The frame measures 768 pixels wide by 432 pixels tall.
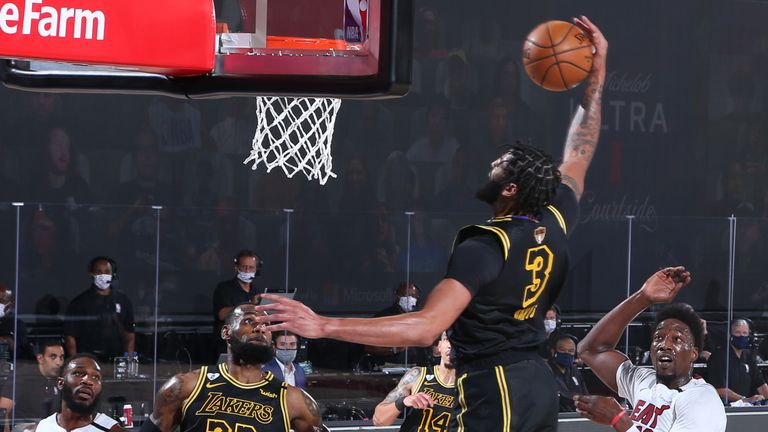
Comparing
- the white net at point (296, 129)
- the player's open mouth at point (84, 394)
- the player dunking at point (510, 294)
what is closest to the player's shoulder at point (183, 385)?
the player's open mouth at point (84, 394)

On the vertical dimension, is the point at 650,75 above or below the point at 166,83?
above

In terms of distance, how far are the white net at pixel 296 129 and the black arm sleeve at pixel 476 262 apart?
14.0 feet

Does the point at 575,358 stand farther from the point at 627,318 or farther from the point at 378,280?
the point at 627,318

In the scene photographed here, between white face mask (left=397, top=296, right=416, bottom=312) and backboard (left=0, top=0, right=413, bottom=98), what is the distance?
5.64 m

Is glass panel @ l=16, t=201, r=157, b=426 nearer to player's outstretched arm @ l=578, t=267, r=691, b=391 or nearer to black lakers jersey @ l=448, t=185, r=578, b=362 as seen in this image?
player's outstretched arm @ l=578, t=267, r=691, b=391

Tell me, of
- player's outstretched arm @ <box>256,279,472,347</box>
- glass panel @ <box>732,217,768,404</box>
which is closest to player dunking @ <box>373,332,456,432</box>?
player's outstretched arm @ <box>256,279,472,347</box>

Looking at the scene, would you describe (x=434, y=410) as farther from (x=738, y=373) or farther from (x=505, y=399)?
(x=738, y=373)

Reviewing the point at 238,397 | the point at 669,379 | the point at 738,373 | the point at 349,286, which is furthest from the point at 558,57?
the point at 349,286

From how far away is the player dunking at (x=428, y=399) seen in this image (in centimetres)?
599

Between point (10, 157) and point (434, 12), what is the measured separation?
4.45 m

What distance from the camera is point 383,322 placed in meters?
3.05

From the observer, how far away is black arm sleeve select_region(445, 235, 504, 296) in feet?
10.8

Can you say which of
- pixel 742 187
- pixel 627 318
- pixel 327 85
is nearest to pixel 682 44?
pixel 742 187

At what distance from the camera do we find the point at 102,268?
8.49 metres
